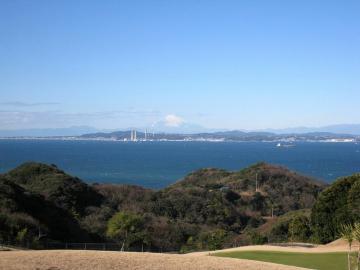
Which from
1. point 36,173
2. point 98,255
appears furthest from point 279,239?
point 36,173

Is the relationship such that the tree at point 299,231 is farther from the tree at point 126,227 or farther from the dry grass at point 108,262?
the dry grass at point 108,262

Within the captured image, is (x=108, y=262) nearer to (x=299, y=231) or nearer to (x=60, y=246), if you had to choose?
(x=60, y=246)

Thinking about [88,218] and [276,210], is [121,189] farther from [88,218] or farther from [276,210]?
[276,210]

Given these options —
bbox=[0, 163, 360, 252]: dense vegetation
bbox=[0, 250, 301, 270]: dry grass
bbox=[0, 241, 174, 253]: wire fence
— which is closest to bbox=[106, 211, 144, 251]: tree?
bbox=[0, 163, 360, 252]: dense vegetation

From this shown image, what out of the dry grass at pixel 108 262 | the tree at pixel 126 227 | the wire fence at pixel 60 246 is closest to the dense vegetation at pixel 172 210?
the tree at pixel 126 227

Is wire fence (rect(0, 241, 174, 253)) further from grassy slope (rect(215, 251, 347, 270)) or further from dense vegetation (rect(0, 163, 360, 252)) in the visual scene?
grassy slope (rect(215, 251, 347, 270))
